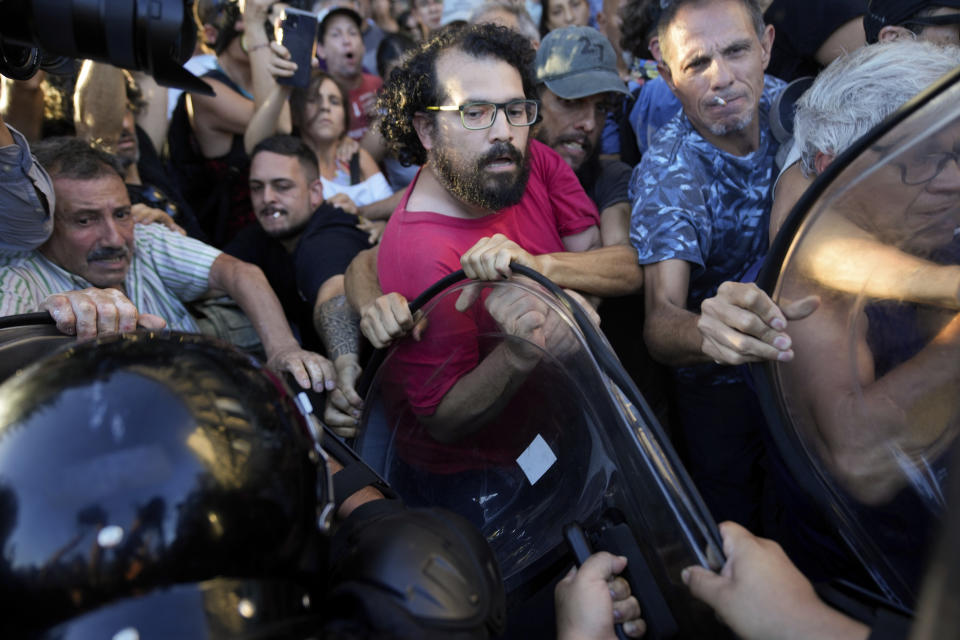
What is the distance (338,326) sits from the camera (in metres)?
2.81

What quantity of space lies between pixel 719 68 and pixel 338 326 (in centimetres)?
161

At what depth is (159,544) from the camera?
3.00 ft

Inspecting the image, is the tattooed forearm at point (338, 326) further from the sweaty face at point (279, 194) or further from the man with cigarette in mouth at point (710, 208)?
the man with cigarette in mouth at point (710, 208)

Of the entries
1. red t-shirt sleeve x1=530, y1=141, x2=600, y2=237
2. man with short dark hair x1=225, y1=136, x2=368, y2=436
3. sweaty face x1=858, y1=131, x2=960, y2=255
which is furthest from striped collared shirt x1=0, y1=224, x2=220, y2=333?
sweaty face x1=858, y1=131, x2=960, y2=255

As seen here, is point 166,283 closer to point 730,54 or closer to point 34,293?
point 34,293

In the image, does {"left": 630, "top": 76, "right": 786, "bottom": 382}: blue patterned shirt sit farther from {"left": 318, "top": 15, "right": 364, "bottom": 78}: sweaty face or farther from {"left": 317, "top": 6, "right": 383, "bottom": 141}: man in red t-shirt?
{"left": 318, "top": 15, "right": 364, "bottom": 78}: sweaty face

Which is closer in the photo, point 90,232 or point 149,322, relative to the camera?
point 149,322

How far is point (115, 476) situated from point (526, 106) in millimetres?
2004

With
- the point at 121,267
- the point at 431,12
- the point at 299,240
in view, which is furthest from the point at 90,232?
the point at 431,12

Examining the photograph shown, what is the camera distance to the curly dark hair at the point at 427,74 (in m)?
2.65

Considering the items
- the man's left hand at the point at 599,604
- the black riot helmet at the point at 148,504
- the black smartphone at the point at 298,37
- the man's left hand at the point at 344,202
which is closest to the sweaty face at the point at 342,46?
the black smartphone at the point at 298,37

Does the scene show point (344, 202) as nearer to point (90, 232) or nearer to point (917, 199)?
point (90, 232)

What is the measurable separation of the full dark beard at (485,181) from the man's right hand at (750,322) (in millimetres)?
1070

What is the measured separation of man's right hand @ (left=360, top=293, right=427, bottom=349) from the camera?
6.64 feet
